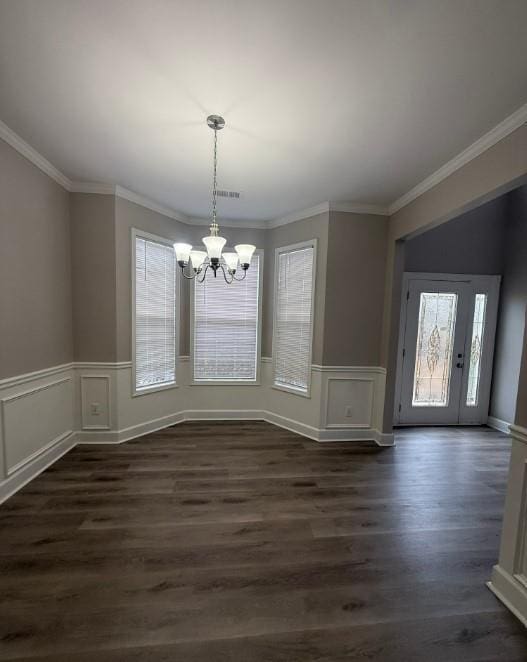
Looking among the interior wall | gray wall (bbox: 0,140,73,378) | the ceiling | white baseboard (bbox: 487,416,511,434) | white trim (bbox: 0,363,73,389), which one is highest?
the ceiling

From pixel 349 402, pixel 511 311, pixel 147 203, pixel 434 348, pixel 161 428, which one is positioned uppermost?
pixel 147 203

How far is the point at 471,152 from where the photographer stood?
2324 mm

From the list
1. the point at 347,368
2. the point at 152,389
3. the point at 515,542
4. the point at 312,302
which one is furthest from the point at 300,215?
the point at 515,542

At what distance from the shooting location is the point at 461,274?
4.42m

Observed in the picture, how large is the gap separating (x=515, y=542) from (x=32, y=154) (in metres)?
4.50

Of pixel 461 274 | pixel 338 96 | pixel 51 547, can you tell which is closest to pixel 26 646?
pixel 51 547

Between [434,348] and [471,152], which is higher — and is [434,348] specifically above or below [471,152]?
below

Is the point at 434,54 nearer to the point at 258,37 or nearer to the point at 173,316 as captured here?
the point at 258,37

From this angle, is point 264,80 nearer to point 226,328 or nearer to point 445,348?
point 226,328

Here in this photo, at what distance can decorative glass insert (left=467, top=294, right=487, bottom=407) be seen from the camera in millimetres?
4523

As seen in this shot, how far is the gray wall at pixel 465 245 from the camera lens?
4344 mm

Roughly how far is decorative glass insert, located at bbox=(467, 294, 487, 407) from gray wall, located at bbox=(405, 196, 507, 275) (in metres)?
0.49

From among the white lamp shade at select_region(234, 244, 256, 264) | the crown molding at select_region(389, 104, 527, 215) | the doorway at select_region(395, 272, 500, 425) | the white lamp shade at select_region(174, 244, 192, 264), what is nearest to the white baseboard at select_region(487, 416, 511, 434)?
the doorway at select_region(395, 272, 500, 425)

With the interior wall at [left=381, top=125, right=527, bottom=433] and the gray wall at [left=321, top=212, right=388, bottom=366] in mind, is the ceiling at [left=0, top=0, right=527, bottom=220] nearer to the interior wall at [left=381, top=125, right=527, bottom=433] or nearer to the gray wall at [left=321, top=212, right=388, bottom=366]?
the interior wall at [left=381, top=125, right=527, bottom=433]
